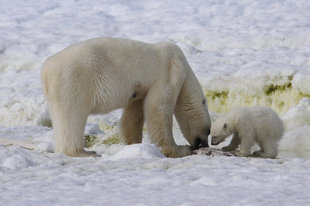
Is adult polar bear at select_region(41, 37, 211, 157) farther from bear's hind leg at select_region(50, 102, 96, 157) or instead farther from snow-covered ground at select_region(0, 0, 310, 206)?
snow-covered ground at select_region(0, 0, 310, 206)

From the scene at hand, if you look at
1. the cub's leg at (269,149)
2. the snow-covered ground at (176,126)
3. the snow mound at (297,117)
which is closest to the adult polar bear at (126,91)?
the snow-covered ground at (176,126)

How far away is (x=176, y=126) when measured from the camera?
10023 mm

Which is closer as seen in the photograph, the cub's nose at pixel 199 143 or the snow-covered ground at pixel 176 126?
the snow-covered ground at pixel 176 126

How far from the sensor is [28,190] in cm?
344

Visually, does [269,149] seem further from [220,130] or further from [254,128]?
[220,130]

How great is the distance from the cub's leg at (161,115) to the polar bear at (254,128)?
3.58ft

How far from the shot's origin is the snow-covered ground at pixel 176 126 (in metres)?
3.28

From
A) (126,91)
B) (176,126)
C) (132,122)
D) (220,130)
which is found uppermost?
(126,91)

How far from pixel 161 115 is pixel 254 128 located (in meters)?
1.59

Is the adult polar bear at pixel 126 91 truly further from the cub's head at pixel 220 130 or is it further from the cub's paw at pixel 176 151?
the cub's head at pixel 220 130

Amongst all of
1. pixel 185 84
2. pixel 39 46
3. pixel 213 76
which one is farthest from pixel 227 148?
pixel 39 46

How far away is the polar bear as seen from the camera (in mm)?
7246

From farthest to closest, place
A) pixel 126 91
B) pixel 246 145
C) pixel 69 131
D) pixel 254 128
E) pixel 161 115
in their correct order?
1. pixel 254 128
2. pixel 246 145
3. pixel 161 115
4. pixel 126 91
5. pixel 69 131

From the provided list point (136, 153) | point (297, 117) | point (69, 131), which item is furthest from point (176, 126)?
point (136, 153)
